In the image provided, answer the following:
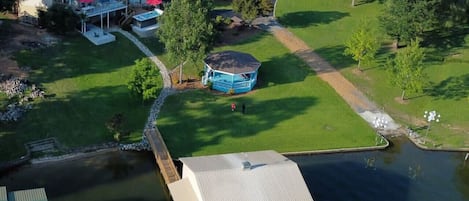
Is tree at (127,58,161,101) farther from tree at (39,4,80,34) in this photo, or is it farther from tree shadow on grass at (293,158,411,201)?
tree at (39,4,80,34)

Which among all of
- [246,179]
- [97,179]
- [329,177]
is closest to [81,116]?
[97,179]

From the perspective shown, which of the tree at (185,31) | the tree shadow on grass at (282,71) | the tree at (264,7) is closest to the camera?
the tree at (185,31)

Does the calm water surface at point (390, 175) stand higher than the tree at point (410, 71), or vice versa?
the tree at point (410, 71)

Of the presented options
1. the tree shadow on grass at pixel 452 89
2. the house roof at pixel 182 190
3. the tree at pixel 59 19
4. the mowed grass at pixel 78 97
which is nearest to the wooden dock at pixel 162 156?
the mowed grass at pixel 78 97

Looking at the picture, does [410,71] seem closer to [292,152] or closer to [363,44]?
[363,44]

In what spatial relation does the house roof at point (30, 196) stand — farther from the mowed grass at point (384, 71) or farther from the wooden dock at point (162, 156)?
the mowed grass at point (384, 71)

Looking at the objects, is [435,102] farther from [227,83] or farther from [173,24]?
[173,24]

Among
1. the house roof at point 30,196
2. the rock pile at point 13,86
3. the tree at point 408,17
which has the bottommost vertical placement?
the house roof at point 30,196
